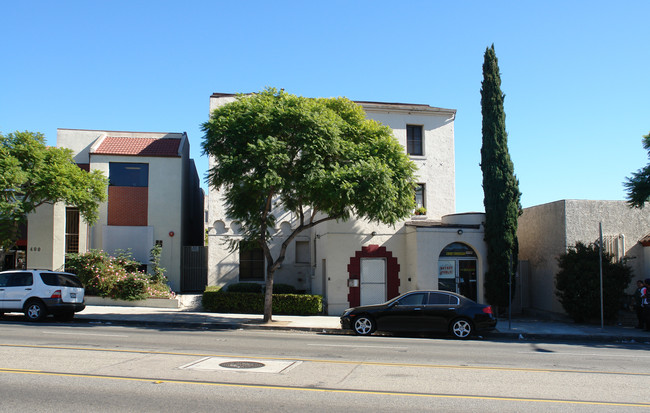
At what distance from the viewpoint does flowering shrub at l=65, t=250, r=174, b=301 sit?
22.2 m

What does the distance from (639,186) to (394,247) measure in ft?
29.6

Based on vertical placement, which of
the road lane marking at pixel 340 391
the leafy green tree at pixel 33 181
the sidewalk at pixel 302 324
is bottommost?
the sidewalk at pixel 302 324

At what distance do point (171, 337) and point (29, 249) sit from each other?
14.3m

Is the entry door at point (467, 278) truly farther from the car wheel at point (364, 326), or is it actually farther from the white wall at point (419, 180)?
the car wheel at point (364, 326)

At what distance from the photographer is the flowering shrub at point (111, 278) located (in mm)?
22188

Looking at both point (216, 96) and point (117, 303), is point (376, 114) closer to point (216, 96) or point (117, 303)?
point (216, 96)

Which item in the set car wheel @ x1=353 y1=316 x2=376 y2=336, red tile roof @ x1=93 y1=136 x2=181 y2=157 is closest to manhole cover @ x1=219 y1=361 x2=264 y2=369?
car wheel @ x1=353 y1=316 x2=376 y2=336

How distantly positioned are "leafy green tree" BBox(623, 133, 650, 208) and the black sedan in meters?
6.53

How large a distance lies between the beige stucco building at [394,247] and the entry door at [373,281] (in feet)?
0.13

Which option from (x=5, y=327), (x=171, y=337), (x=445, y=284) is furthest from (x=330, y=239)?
(x=5, y=327)

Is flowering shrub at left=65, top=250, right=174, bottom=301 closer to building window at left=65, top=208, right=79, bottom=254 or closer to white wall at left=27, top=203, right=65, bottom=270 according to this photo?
white wall at left=27, top=203, right=65, bottom=270

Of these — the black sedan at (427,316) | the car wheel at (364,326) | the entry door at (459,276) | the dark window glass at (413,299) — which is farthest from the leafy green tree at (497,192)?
the car wheel at (364,326)

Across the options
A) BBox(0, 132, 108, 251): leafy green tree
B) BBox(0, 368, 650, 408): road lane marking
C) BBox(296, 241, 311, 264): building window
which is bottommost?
BBox(0, 368, 650, 408): road lane marking

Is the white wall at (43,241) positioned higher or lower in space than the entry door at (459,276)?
higher
